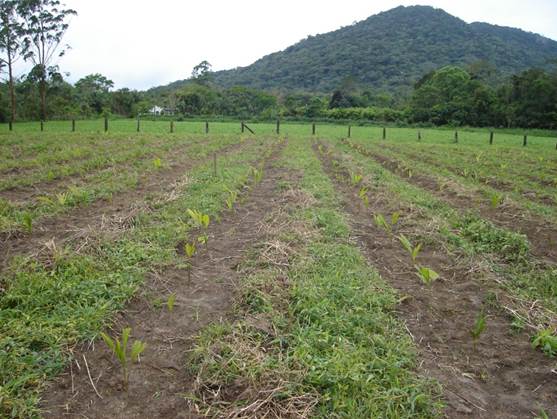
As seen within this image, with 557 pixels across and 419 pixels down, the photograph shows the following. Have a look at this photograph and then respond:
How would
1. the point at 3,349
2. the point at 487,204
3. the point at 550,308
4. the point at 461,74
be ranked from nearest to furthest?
the point at 3,349
the point at 550,308
the point at 487,204
the point at 461,74

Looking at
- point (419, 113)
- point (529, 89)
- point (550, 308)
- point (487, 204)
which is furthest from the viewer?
point (419, 113)

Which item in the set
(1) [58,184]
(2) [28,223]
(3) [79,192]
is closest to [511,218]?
(2) [28,223]

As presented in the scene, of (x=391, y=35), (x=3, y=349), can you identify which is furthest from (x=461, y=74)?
(x=391, y=35)

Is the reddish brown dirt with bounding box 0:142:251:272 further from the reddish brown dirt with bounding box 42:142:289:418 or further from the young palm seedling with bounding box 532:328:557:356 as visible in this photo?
the young palm seedling with bounding box 532:328:557:356

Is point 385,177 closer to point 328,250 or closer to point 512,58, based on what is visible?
point 328,250

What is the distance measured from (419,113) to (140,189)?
170 feet

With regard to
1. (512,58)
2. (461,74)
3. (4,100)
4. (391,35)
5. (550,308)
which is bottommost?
(550,308)

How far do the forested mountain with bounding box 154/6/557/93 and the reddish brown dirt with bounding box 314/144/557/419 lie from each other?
283ft

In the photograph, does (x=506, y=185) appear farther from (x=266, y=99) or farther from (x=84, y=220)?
(x=266, y=99)

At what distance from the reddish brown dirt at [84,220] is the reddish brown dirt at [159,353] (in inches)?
65.7

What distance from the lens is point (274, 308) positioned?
347 centimetres

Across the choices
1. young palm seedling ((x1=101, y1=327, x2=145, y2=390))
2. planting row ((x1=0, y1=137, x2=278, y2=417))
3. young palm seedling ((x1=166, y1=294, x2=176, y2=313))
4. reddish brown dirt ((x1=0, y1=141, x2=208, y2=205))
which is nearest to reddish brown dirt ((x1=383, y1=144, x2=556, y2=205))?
planting row ((x1=0, y1=137, x2=278, y2=417))

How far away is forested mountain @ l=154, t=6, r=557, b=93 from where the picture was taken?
98500mm

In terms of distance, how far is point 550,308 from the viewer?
3686 mm
